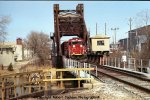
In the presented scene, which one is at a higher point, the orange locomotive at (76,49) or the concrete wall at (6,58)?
the orange locomotive at (76,49)

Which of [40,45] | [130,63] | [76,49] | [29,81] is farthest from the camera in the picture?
[40,45]

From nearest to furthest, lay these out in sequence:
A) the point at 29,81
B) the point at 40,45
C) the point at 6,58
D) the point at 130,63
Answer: the point at 29,81 < the point at 130,63 < the point at 6,58 < the point at 40,45

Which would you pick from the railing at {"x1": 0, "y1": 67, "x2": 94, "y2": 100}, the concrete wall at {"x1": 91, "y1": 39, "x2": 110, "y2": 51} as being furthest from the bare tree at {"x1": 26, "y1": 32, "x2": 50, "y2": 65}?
the railing at {"x1": 0, "y1": 67, "x2": 94, "y2": 100}

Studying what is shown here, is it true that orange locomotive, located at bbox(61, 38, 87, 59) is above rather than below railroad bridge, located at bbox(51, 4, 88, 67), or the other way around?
below

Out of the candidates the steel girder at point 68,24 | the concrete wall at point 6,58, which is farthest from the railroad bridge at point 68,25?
the concrete wall at point 6,58

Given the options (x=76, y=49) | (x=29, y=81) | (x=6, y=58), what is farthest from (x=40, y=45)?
(x=29, y=81)

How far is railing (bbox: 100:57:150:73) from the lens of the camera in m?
28.1

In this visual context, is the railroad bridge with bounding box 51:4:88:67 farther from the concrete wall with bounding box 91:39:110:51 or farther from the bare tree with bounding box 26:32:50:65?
the bare tree with bounding box 26:32:50:65

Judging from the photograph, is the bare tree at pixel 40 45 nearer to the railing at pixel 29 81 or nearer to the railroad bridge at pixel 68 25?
the railroad bridge at pixel 68 25

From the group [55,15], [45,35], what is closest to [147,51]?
[55,15]

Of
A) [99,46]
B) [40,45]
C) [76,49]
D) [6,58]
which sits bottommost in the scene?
[6,58]

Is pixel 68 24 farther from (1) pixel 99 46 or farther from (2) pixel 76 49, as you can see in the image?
(2) pixel 76 49

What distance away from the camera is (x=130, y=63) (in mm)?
29875

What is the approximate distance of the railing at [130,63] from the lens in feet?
92.1
